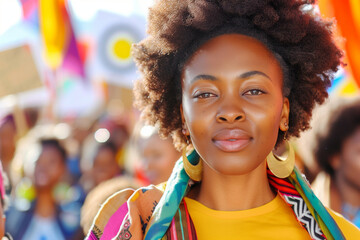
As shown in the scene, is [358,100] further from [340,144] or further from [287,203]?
[287,203]

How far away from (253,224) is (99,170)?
3.67 metres

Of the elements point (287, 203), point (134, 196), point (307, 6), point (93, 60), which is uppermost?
point (93, 60)

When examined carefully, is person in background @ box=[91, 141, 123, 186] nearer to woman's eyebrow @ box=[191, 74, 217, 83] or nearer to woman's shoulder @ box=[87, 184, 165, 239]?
woman's shoulder @ box=[87, 184, 165, 239]

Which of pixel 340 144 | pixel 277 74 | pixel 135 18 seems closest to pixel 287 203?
pixel 277 74

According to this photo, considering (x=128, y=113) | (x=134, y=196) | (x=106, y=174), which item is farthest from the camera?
(x=128, y=113)

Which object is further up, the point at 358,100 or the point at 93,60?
the point at 93,60

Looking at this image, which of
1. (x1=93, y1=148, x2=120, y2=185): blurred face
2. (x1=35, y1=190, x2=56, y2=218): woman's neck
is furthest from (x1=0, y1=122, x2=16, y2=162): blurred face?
(x1=35, y1=190, x2=56, y2=218): woman's neck

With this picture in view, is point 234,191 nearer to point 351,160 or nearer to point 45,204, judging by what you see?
point 351,160

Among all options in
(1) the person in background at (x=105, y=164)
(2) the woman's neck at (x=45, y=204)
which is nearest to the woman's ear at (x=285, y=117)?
(2) the woman's neck at (x=45, y=204)

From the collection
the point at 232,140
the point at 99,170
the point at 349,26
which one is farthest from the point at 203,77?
the point at 99,170

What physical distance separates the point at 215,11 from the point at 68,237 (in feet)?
8.46

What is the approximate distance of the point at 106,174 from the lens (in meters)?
5.69

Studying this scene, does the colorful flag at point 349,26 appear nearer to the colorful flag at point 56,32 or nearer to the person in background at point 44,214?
the person in background at point 44,214

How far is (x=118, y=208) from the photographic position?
2.21 meters
